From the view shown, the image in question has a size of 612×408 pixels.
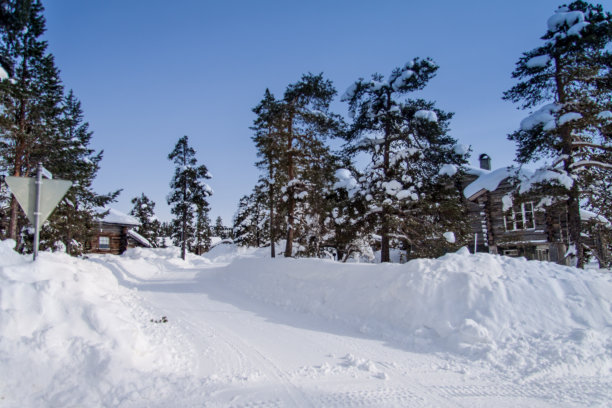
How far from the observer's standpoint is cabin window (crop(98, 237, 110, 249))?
35.1 m

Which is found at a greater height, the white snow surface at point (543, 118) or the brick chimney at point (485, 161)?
the brick chimney at point (485, 161)

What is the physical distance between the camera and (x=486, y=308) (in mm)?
6754

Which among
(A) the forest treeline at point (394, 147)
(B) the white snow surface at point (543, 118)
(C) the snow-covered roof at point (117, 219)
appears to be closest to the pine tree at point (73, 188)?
(A) the forest treeline at point (394, 147)

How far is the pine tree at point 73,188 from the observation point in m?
20.1

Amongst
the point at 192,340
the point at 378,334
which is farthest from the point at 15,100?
the point at 378,334

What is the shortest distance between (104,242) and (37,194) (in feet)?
110

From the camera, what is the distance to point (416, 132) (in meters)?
15.5

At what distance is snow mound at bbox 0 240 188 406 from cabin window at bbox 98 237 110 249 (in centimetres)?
3332

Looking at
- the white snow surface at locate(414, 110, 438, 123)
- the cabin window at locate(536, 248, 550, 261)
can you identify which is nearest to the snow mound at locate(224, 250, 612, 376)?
the white snow surface at locate(414, 110, 438, 123)

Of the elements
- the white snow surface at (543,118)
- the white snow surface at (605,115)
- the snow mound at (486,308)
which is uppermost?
the white snow surface at (543,118)

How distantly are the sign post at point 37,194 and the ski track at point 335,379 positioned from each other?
335 centimetres

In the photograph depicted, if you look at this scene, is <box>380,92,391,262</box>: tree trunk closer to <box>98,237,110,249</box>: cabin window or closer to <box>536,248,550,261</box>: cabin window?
<box>536,248,550,261</box>: cabin window

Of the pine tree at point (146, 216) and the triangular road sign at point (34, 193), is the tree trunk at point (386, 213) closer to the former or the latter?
the triangular road sign at point (34, 193)

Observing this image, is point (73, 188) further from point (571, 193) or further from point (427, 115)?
point (571, 193)
